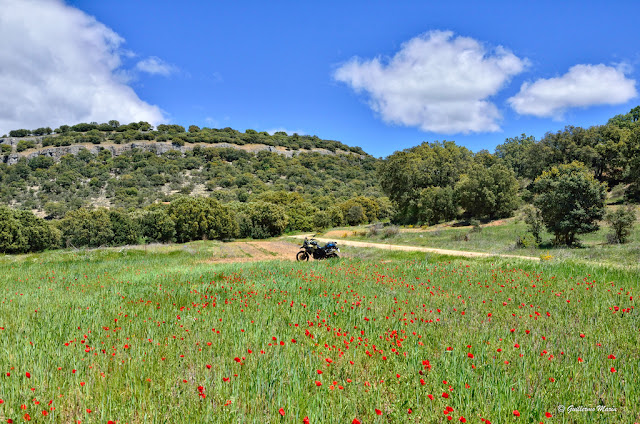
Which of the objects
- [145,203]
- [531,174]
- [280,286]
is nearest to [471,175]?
[531,174]

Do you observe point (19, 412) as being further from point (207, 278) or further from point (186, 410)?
point (207, 278)

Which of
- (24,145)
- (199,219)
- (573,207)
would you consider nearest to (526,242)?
(573,207)

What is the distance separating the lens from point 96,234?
45031 millimetres

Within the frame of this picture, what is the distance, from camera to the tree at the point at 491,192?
49.3 m

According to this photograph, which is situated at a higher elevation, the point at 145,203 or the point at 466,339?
the point at 145,203

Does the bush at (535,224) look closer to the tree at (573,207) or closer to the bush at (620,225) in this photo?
the tree at (573,207)

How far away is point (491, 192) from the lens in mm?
48531

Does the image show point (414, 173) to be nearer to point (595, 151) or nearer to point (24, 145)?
point (595, 151)

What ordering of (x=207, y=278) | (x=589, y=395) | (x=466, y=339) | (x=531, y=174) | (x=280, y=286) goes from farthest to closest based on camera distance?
Result: (x=531, y=174), (x=207, y=278), (x=280, y=286), (x=466, y=339), (x=589, y=395)

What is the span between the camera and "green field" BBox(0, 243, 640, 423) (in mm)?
3219

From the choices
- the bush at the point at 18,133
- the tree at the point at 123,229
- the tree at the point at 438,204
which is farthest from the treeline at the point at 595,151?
the bush at the point at 18,133

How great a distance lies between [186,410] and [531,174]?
81.3 m

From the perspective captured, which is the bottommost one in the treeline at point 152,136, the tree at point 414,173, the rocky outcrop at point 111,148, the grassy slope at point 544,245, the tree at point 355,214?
the grassy slope at point 544,245

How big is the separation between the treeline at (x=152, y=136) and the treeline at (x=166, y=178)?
1526 centimetres
